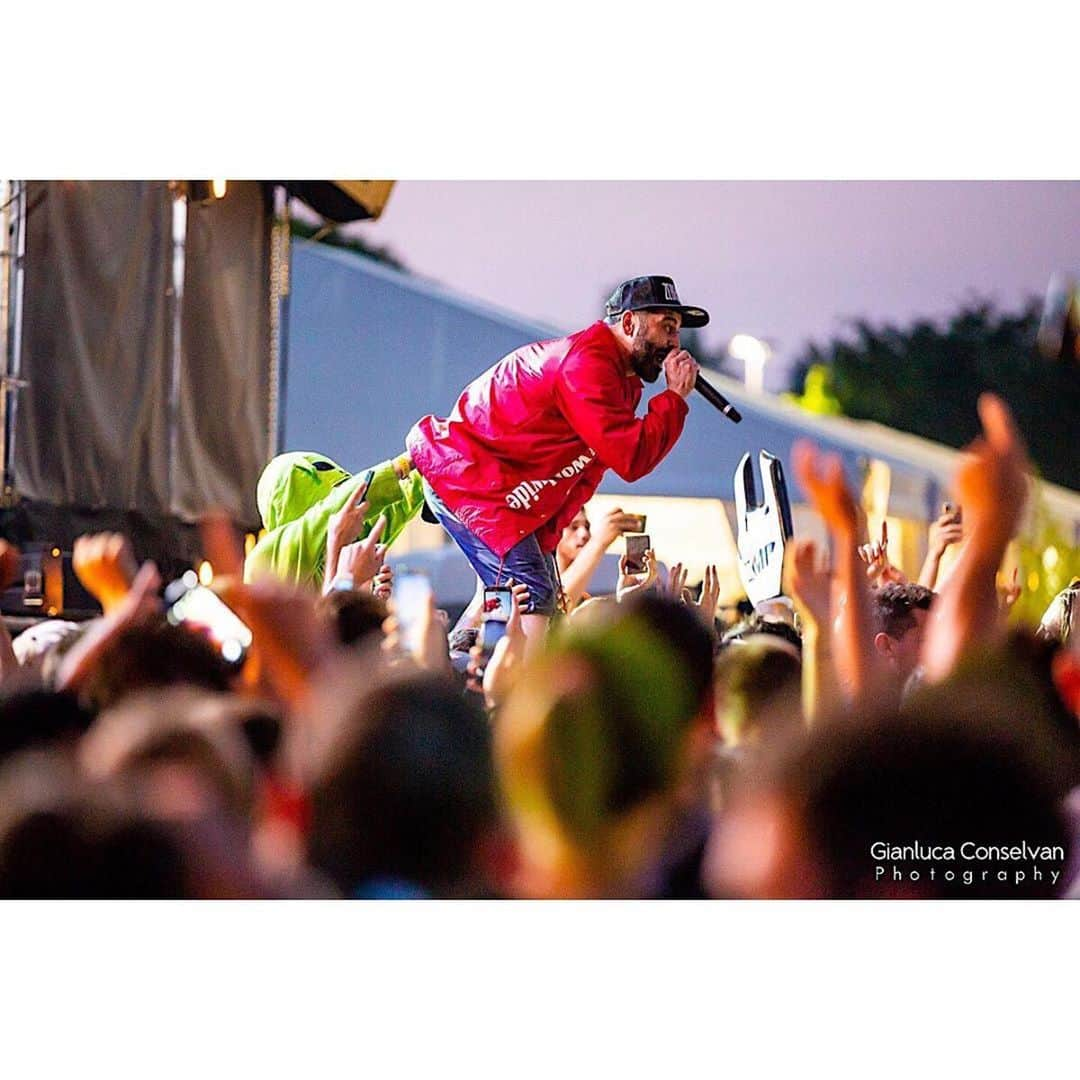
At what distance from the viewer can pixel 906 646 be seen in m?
3.93

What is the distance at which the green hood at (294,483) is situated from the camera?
172 inches

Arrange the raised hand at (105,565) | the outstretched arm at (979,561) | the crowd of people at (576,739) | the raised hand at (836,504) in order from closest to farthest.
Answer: the crowd of people at (576,739), the outstretched arm at (979,561), the raised hand at (836,504), the raised hand at (105,565)

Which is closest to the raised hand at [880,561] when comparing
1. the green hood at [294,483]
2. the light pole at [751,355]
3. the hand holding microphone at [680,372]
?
the light pole at [751,355]

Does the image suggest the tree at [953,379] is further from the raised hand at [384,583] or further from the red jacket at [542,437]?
the raised hand at [384,583]

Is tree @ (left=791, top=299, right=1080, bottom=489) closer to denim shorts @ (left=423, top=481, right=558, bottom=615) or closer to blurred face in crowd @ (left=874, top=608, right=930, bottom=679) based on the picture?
blurred face in crowd @ (left=874, top=608, right=930, bottom=679)

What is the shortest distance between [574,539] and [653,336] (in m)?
0.60

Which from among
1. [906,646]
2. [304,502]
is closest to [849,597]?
[906,646]

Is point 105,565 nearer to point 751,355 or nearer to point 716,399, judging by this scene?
point 716,399

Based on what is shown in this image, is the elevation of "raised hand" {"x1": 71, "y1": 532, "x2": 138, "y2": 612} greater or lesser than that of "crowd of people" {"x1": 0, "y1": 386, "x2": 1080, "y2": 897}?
greater

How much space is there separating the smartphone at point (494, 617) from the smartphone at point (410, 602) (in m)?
0.15

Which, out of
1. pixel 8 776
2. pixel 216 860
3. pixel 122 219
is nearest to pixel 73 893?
Result: pixel 216 860

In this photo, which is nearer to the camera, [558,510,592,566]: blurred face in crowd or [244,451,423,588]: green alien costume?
[244,451,423,588]: green alien costume

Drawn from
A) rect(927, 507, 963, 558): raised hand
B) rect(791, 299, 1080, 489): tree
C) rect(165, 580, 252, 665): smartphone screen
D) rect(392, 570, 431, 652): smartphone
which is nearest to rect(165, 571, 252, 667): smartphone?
rect(165, 580, 252, 665): smartphone screen

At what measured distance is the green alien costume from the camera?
436 centimetres
